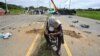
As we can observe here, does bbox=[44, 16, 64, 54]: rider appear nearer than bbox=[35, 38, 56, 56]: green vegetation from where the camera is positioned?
Yes

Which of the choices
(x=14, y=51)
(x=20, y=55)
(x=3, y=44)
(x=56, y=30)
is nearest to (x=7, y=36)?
(x=3, y=44)

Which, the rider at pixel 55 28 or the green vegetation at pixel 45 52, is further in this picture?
the green vegetation at pixel 45 52

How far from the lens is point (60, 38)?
33.4 feet

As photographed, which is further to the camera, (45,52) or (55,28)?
(45,52)

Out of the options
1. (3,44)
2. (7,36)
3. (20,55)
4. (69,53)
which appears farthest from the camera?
(7,36)

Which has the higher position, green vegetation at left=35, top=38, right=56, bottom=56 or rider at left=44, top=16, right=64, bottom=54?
rider at left=44, top=16, right=64, bottom=54

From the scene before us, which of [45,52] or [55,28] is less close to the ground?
[55,28]

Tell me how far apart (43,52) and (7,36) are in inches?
276

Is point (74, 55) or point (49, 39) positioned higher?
point (49, 39)

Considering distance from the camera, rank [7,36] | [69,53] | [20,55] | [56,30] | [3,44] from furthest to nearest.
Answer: [7,36]
[3,44]
[69,53]
[20,55]
[56,30]

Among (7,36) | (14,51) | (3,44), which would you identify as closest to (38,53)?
(14,51)

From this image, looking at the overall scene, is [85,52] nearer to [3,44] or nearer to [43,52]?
[43,52]

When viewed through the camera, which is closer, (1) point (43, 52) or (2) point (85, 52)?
(1) point (43, 52)

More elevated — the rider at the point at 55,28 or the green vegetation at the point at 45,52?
the rider at the point at 55,28
